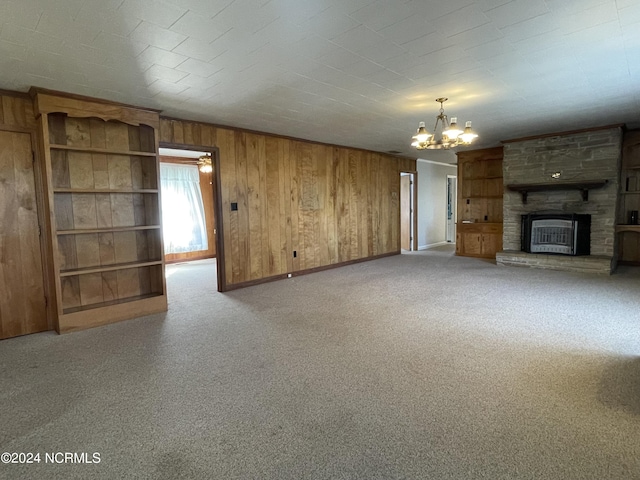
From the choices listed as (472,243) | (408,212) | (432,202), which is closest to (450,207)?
(432,202)

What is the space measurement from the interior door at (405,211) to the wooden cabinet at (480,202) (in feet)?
4.70

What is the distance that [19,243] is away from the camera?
349cm

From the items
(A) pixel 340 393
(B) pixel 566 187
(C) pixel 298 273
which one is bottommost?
(A) pixel 340 393

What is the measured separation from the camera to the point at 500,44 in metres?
2.62

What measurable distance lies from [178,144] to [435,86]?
3404 millimetres

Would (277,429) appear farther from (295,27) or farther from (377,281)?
(377,281)

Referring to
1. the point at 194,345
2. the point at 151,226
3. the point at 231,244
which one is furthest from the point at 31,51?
the point at 231,244

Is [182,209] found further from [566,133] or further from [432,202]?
[566,133]

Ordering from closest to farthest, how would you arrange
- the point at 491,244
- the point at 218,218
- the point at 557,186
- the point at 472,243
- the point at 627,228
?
the point at 218,218, the point at 627,228, the point at 557,186, the point at 491,244, the point at 472,243

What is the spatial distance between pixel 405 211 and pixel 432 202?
107 cm

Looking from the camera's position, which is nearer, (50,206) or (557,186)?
(50,206)

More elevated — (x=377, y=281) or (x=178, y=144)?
(x=178, y=144)

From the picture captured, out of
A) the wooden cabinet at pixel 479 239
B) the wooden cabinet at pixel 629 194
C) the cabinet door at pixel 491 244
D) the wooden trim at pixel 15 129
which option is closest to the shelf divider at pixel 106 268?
the wooden trim at pixel 15 129

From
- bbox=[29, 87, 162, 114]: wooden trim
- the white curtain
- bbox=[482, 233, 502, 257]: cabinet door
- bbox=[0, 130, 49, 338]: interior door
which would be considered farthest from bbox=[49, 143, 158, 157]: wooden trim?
bbox=[482, 233, 502, 257]: cabinet door
